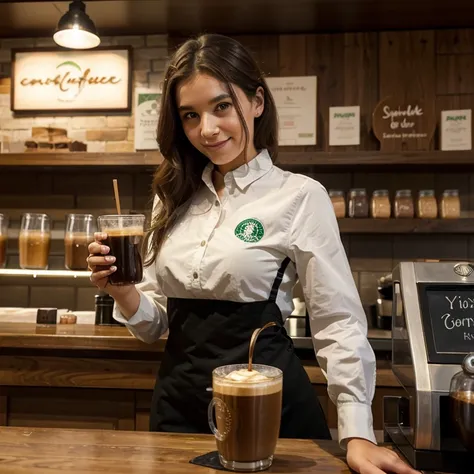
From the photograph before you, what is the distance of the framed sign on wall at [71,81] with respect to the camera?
3.75 metres

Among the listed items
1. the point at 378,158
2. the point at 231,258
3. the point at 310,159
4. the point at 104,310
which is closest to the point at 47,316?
the point at 104,310

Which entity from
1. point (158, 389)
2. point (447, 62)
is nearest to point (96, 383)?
point (158, 389)

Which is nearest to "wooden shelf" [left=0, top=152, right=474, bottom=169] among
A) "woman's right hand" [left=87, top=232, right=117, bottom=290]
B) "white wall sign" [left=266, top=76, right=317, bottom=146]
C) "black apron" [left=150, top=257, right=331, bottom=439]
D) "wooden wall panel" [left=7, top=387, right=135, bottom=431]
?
"white wall sign" [left=266, top=76, right=317, bottom=146]

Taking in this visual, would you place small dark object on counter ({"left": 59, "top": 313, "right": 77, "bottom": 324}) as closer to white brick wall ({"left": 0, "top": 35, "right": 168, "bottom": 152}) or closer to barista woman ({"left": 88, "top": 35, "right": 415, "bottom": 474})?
white brick wall ({"left": 0, "top": 35, "right": 168, "bottom": 152})

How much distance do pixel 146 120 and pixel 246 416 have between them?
2885mm

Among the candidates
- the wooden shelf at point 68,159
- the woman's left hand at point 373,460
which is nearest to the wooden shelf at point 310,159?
the wooden shelf at point 68,159

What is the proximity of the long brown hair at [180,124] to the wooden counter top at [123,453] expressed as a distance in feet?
1.91

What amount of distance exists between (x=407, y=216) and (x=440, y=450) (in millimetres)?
2348

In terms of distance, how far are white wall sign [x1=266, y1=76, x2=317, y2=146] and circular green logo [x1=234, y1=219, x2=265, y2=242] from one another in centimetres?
214

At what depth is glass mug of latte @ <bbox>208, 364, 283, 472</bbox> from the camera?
0.98 metres

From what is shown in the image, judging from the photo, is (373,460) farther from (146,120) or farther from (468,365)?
(146,120)

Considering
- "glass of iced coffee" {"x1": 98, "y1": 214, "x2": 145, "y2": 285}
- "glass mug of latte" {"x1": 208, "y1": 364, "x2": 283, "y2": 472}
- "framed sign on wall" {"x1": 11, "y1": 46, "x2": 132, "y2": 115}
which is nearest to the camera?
"glass mug of latte" {"x1": 208, "y1": 364, "x2": 283, "y2": 472}

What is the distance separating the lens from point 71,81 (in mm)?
3793

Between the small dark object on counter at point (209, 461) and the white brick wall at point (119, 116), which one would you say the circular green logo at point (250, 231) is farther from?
the white brick wall at point (119, 116)
